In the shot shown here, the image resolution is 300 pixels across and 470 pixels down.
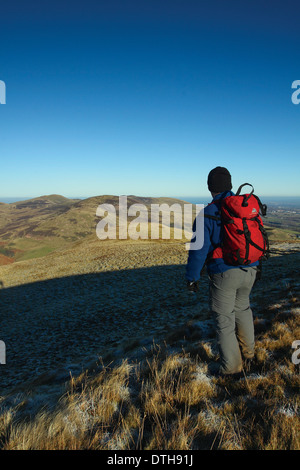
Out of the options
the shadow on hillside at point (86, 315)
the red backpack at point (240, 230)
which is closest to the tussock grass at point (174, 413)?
the red backpack at point (240, 230)

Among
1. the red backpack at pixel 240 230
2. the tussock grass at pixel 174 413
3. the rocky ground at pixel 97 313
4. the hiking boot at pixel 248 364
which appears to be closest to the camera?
the tussock grass at pixel 174 413

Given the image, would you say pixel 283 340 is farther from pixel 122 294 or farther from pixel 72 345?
pixel 122 294

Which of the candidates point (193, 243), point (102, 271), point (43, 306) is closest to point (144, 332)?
point (193, 243)

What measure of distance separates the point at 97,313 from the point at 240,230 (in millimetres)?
10138

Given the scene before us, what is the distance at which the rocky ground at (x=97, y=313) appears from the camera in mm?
7293

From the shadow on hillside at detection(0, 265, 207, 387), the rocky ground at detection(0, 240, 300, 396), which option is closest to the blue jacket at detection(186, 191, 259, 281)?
the rocky ground at detection(0, 240, 300, 396)

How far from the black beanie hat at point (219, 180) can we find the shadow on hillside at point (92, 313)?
498 centimetres

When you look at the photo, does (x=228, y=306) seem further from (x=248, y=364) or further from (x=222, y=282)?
(x=248, y=364)

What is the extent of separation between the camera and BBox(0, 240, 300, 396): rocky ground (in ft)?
23.9

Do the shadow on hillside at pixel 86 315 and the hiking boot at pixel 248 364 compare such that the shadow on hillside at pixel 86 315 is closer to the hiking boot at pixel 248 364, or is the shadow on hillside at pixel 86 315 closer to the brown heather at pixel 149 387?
the brown heather at pixel 149 387

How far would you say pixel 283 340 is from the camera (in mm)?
4855

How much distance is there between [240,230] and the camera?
3.78 m

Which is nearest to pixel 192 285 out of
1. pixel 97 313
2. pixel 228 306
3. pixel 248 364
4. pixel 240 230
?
pixel 228 306
